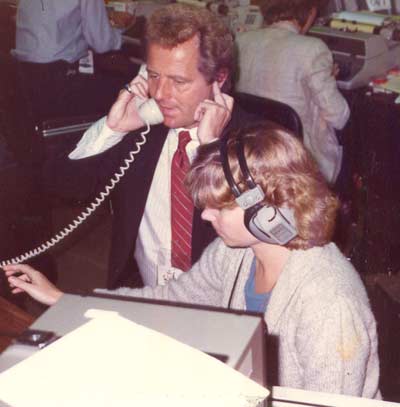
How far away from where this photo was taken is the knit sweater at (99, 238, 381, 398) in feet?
4.17

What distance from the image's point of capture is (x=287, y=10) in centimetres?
302

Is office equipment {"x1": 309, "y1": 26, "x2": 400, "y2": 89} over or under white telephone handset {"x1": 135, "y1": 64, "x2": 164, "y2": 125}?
under

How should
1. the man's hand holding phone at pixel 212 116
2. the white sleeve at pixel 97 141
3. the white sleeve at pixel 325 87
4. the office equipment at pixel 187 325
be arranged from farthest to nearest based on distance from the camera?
the white sleeve at pixel 325 87 → the white sleeve at pixel 97 141 → the man's hand holding phone at pixel 212 116 → the office equipment at pixel 187 325

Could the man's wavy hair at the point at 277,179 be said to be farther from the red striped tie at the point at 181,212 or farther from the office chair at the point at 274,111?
the office chair at the point at 274,111

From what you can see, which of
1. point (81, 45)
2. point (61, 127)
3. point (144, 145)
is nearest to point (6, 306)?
point (144, 145)

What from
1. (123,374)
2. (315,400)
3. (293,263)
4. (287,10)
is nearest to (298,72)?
(287,10)

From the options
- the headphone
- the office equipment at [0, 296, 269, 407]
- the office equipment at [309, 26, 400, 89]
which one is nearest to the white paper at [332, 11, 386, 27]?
the office equipment at [309, 26, 400, 89]

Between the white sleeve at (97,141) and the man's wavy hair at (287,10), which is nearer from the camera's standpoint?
the white sleeve at (97,141)

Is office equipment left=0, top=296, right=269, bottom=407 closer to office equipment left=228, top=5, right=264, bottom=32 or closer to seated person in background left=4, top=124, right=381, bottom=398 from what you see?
seated person in background left=4, top=124, right=381, bottom=398

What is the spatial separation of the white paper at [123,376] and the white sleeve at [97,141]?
4.09ft

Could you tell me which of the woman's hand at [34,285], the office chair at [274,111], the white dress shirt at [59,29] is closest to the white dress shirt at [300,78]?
the office chair at [274,111]

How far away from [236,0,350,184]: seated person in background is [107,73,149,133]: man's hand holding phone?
1.13 meters

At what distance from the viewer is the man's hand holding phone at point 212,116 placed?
178 centimetres

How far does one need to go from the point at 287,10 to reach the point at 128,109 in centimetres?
135
